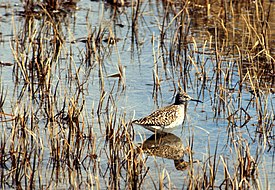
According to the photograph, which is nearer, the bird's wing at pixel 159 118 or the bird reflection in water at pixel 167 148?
the bird reflection in water at pixel 167 148

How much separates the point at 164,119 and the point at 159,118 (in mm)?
79

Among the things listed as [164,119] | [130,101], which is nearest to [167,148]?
[164,119]

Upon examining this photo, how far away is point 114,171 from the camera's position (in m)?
7.26

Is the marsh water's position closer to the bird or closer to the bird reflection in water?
the bird reflection in water

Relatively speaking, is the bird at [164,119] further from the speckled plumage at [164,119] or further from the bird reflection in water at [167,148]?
the bird reflection in water at [167,148]

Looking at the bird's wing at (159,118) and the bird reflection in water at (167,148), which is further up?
the bird's wing at (159,118)

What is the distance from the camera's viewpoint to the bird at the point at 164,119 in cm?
877

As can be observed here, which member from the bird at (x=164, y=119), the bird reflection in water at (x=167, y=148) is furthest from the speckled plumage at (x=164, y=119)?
the bird reflection in water at (x=167, y=148)

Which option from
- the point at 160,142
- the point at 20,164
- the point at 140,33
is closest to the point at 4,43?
the point at 140,33

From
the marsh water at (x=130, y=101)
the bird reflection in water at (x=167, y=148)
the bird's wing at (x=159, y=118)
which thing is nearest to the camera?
the marsh water at (x=130, y=101)

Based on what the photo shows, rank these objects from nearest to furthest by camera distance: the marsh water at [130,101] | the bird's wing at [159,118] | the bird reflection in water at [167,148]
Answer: the marsh water at [130,101], the bird reflection in water at [167,148], the bird's wing at [159,118]

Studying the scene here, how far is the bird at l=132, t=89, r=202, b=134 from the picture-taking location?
345 inches

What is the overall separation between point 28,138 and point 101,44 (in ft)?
13.1

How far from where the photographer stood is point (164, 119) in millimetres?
8820
